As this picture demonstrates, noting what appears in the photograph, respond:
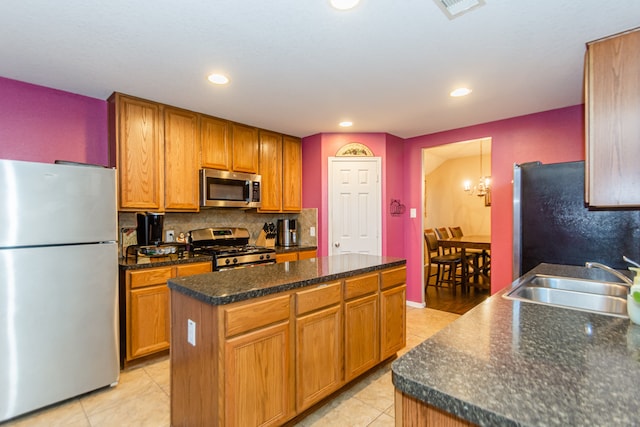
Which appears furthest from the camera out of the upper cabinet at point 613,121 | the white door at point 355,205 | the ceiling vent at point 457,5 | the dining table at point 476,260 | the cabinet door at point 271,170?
the dining table at point 476,260

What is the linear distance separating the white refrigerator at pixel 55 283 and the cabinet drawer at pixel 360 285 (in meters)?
1.72

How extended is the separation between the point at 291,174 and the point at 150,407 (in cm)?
291

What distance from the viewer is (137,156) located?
9.46 feet

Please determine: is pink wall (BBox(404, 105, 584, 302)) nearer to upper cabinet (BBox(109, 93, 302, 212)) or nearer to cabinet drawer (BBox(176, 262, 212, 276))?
upper cabinet (BBox(109, 93, 302, 212))

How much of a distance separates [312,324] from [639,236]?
7.38 feet

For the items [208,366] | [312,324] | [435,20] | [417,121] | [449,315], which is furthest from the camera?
[449,315]

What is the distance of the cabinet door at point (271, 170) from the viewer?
12.9 feet

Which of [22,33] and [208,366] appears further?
[22,33]

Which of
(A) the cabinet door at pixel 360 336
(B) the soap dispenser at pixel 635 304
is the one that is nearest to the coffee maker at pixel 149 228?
(A) the cabinet door at pixel 360 336

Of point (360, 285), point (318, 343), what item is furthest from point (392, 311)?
point (318, 343)

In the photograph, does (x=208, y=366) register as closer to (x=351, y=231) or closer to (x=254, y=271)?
(x=254, y=271)

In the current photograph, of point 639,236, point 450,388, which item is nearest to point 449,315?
point 639,236

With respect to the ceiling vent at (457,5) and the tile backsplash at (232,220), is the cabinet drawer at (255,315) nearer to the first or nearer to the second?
the ceiling vent at (457,5)

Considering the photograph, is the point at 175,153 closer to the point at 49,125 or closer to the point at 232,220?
the point at 49,125
